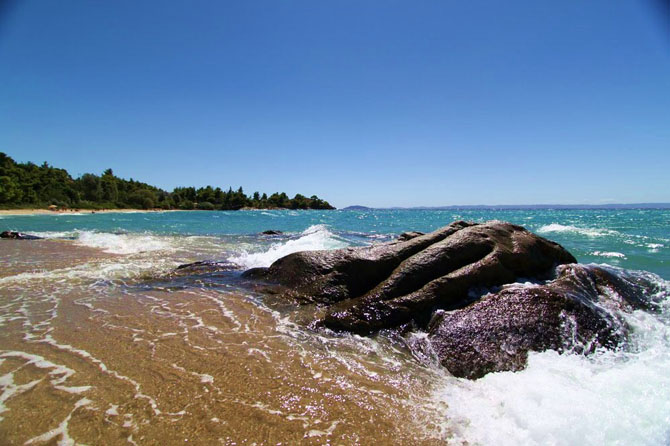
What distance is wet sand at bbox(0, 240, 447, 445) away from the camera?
3111 mm

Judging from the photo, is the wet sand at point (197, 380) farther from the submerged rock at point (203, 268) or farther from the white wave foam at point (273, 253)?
the white wave foam at point (273, 253)

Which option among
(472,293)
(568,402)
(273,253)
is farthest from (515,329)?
(273,253)

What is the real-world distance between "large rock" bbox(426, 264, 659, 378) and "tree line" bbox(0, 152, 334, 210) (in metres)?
83.4

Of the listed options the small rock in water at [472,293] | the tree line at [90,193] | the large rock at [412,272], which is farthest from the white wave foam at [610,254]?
the tree line at [90,193]

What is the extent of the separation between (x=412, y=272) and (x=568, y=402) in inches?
136

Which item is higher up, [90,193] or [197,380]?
[90,193]

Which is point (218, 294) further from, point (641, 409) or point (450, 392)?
point (641, 409)

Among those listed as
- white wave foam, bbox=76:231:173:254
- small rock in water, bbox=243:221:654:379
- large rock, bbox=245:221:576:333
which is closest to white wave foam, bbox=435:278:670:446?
small rock in water, bbox=243:221:654:379

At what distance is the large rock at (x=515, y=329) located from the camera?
455 cm

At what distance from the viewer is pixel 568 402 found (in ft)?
11.3

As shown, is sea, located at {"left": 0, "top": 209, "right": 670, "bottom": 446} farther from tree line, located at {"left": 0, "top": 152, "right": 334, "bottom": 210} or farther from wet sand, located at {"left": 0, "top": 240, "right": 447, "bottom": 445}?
tree line, located at {"left": 0, "top": 152, "right": 334, "bottom": 210}

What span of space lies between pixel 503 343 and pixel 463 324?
630 millimetres

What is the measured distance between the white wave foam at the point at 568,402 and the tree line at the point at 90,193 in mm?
84173

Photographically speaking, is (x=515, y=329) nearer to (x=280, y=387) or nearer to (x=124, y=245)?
(x=280, y=387)
